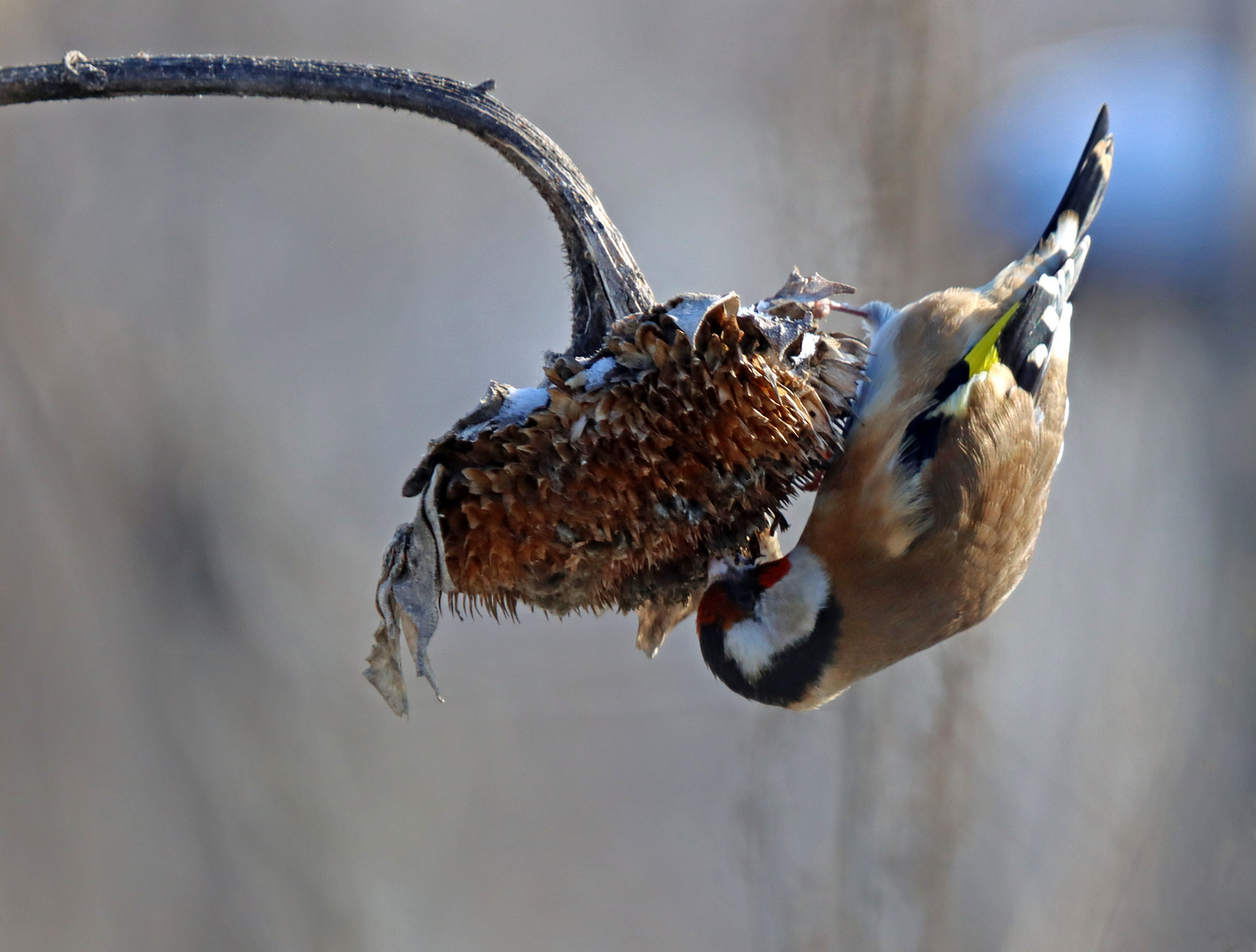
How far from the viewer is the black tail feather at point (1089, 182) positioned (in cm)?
88

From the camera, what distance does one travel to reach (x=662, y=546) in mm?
441

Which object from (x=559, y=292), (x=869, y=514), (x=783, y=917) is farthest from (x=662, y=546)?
(x=783, y=917)

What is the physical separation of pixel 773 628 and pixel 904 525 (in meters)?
0.14

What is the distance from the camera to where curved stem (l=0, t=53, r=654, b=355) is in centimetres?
40

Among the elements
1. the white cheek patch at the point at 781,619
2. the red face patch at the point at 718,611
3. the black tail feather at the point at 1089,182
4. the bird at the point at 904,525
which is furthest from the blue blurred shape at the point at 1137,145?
the red face patch at the point at 718,611

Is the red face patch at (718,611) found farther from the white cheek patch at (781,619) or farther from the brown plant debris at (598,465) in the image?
the brown plant debris at (598,465)

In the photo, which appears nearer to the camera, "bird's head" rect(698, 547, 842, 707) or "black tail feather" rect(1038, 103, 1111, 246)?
"bird's head" rect(698, 547, 842, 707)

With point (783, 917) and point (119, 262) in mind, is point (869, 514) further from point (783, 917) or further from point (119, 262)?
point (783, 917)

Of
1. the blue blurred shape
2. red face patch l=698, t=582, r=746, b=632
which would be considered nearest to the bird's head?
red face patch l=698, t=582, r=746, b=632

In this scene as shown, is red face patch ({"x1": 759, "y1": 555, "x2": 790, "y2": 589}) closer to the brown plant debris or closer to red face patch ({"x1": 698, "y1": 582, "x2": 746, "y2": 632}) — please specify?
red face patch ({"x1": 698, "y1": 582, "x2": 746, "y2": 632})

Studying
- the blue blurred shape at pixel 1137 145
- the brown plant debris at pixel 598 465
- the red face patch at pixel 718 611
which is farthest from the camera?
the blue blurred shape at pixel 1137 145

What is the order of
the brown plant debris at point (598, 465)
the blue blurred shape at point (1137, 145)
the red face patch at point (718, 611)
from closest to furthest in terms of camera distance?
the brown plant debris at point (598, 465) < the red face patch at point (718, 611) < the blue blurred shape at point (1137, 145)

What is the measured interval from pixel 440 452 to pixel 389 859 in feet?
3.98

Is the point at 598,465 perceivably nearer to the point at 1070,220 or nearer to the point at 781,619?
the point at 781,619
